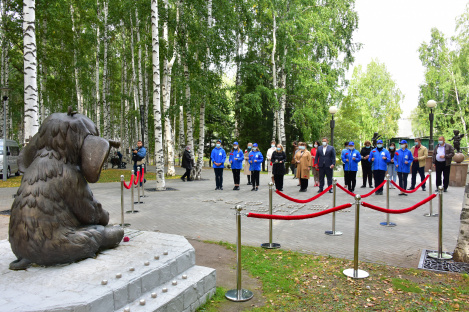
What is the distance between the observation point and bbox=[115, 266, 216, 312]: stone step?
120 inches

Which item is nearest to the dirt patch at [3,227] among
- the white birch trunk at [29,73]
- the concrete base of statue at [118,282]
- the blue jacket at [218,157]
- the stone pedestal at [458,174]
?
the white birch trunk at [29,73]

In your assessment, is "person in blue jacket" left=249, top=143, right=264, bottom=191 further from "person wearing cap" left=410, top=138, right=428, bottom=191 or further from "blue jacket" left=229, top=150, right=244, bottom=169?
"person wearing cap" left=410, top=138, right=428, bottom=191

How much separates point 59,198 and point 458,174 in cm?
1611

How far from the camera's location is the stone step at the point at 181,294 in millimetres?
3039

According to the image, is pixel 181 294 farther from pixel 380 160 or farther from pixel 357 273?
pixel 380 160

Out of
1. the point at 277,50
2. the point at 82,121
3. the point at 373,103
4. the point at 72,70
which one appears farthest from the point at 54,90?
the point at 373,103

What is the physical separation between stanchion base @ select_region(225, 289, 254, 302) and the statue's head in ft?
6.85

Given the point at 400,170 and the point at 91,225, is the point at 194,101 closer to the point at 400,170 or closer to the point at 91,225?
the point at 400,170

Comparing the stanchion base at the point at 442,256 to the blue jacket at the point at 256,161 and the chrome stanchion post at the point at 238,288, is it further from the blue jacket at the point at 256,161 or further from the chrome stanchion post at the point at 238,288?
the blue jacket at the point at 256,161

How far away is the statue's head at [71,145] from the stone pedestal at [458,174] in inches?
615

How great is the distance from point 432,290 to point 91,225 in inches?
168

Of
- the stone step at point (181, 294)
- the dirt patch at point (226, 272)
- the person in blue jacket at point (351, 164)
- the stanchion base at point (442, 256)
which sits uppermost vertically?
the person in blue jacket at point (351, 164)

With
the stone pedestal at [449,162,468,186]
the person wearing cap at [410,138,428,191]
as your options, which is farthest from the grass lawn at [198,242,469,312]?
the stone pedestal at [449,162,468,186]

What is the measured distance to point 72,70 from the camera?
80.3ft
